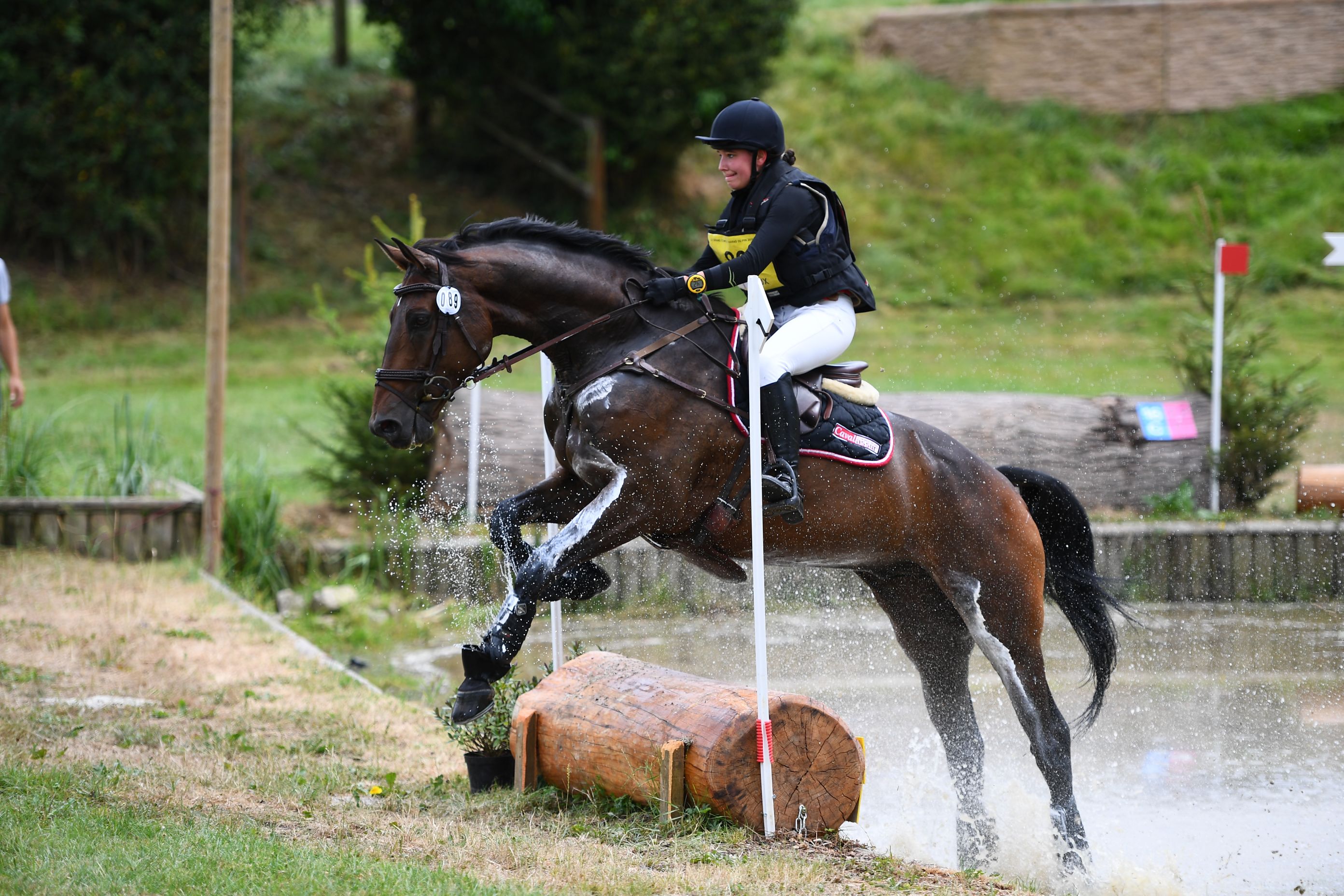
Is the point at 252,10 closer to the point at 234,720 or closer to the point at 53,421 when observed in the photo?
the point at 53,421

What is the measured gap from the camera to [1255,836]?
184 inches

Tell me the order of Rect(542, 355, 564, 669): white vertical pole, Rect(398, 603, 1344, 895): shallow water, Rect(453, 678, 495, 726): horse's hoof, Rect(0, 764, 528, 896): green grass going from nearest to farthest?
Rect(0, 764, 528, 896): green grass, Rect(453, 678, 495, 726): horse's hoof, Rect(398, 603, 1344, 895): shallow water, Rect(542, 355, 564, 669): white vertical pole

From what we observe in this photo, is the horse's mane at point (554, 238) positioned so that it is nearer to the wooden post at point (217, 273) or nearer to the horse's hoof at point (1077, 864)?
the horse's hoof at point (1077, 864)

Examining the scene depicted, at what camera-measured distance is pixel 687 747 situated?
4.06 meters

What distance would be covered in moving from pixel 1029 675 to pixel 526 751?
192 centimetres

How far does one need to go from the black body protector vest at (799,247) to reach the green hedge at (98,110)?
13.1m

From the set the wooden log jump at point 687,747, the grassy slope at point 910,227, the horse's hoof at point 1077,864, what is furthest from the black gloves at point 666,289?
the grassy slope at point 910,227

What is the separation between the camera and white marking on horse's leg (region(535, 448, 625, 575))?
13.0ft

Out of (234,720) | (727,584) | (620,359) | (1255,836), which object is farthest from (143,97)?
(1255,836)

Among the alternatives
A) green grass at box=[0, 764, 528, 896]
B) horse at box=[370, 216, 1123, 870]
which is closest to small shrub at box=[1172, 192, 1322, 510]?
horse at box=[370, 216, 1123, 870]

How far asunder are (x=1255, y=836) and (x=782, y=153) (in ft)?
9.89

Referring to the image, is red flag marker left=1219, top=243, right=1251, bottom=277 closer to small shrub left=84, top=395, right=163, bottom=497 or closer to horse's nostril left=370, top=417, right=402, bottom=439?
horse's nostril left=370, top=417, right=402, bottom=439

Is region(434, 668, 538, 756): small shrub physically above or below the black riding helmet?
below

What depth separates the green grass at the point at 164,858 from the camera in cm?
324
